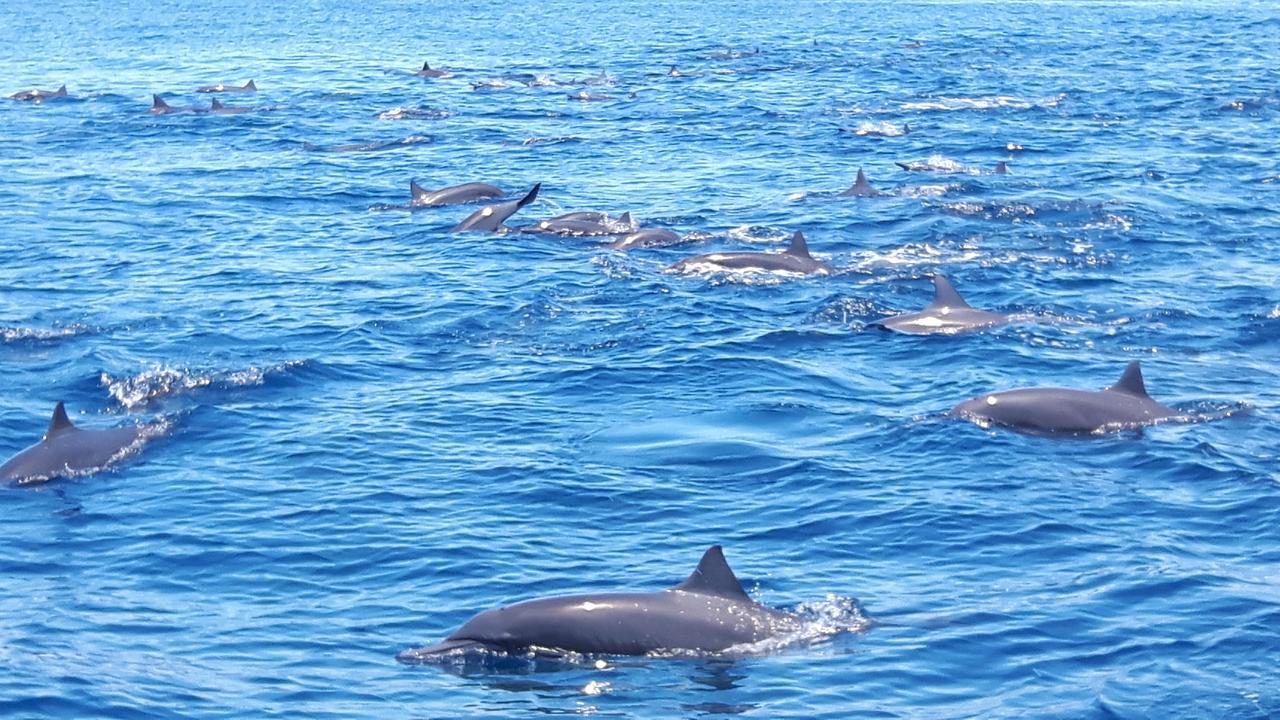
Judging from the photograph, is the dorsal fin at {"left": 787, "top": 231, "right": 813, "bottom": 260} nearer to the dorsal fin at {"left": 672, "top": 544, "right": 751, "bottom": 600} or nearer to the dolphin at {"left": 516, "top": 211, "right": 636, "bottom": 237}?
the dolphin at {"left": 516, "top": 211, "right": 636, "bottom": 237}

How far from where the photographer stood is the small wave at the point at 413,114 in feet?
154

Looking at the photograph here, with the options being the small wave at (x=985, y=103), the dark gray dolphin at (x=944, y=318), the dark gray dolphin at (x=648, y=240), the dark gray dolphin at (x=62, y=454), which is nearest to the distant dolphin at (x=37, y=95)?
the small wave at (x=985, y=103)

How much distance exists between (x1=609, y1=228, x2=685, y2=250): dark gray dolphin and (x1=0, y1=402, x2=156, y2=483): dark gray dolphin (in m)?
11.6

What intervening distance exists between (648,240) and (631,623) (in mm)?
15756

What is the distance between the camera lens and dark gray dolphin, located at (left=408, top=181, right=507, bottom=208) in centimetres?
3288

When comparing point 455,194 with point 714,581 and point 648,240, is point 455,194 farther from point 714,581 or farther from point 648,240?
point 714,581

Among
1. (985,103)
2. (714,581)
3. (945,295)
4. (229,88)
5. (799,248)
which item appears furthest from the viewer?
(229,88)

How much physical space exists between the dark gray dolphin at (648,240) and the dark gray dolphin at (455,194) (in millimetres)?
5583

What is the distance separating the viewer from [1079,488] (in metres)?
16.4

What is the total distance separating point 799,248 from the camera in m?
26.1

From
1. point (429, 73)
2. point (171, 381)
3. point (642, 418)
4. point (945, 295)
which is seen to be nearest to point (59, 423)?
point (171, 381)

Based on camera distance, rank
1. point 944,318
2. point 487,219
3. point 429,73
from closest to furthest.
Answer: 1. point 944,318
2. point 487,219
3. point 429,73

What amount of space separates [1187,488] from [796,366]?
5.96 m

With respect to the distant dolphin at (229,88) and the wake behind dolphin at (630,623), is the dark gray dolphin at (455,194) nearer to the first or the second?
the wake behind dolphin at (630,623)
